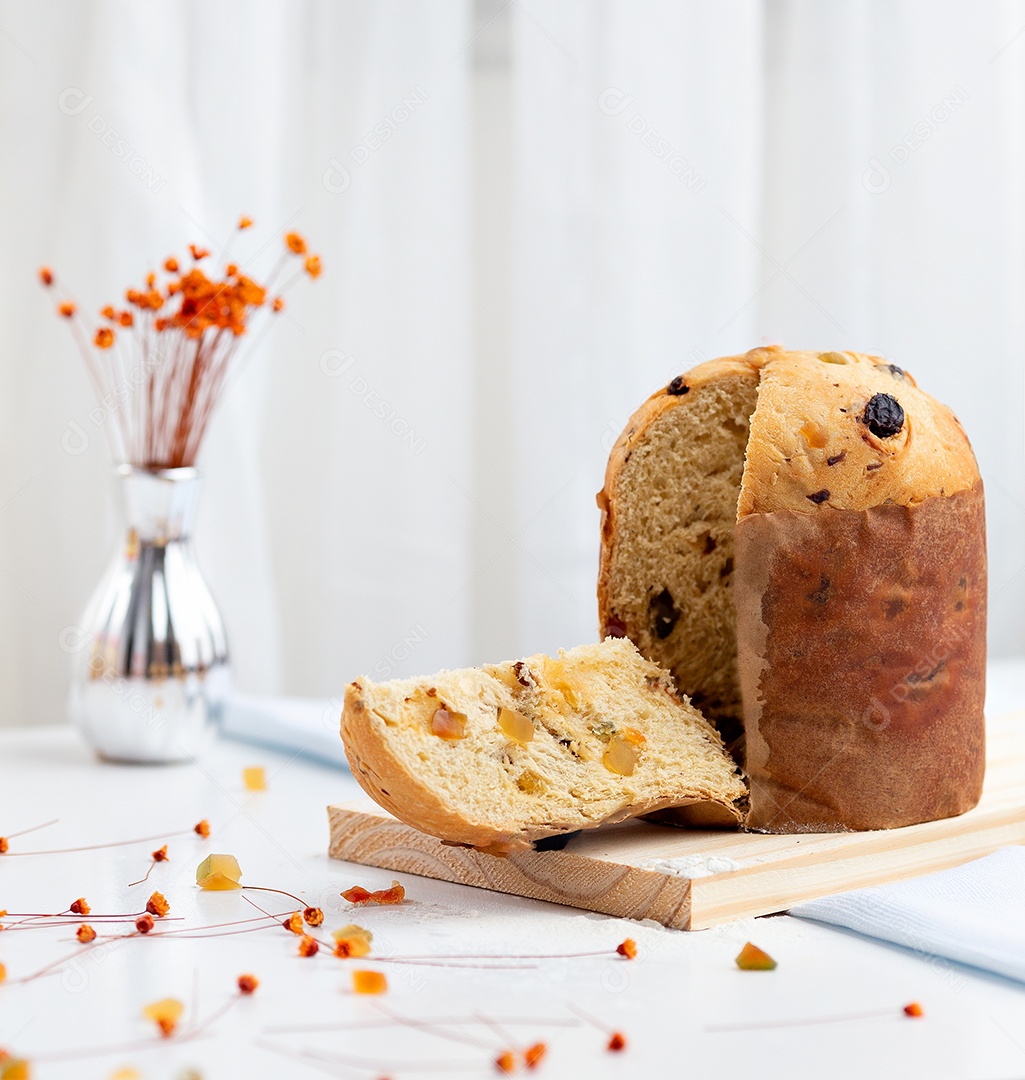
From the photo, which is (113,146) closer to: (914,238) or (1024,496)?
(914,238)

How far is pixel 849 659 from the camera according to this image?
1.29m

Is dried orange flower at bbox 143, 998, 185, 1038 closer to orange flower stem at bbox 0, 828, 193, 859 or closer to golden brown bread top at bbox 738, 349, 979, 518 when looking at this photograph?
orange flower stem at bbox 0, 828, 193, 859

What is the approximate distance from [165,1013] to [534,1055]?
0.27 m

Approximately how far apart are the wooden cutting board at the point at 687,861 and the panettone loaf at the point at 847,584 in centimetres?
4

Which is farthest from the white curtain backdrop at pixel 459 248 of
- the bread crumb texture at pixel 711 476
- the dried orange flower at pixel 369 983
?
the dried orange flower at pixel 369 983

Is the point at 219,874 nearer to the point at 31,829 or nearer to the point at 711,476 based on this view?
the point at 31,829

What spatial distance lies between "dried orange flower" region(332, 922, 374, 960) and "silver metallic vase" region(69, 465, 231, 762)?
871 mm

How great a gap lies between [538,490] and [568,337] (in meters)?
0.32

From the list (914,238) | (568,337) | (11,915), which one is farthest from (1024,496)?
(11,915)

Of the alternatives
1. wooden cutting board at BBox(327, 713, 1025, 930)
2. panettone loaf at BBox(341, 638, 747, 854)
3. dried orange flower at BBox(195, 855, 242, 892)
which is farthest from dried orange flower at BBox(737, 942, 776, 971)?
dried orange flower at BBox(195, 855, 242, 892)

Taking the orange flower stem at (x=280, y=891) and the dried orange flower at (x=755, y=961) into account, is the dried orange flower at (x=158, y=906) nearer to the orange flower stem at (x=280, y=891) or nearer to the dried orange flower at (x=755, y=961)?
the orange flower stem at (x=280, y=891)

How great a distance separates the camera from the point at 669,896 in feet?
3.81

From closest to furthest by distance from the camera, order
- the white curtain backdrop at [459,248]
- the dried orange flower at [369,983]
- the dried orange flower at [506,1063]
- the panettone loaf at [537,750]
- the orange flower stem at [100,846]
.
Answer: the dried orange flower at [506,1063]
the dried orange flower at [369,983]
the panettone loaf at [537,750]
the orange flower stem at [100,846]
the white curtain backdrop at [459,248]

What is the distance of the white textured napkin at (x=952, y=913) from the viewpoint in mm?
1062
